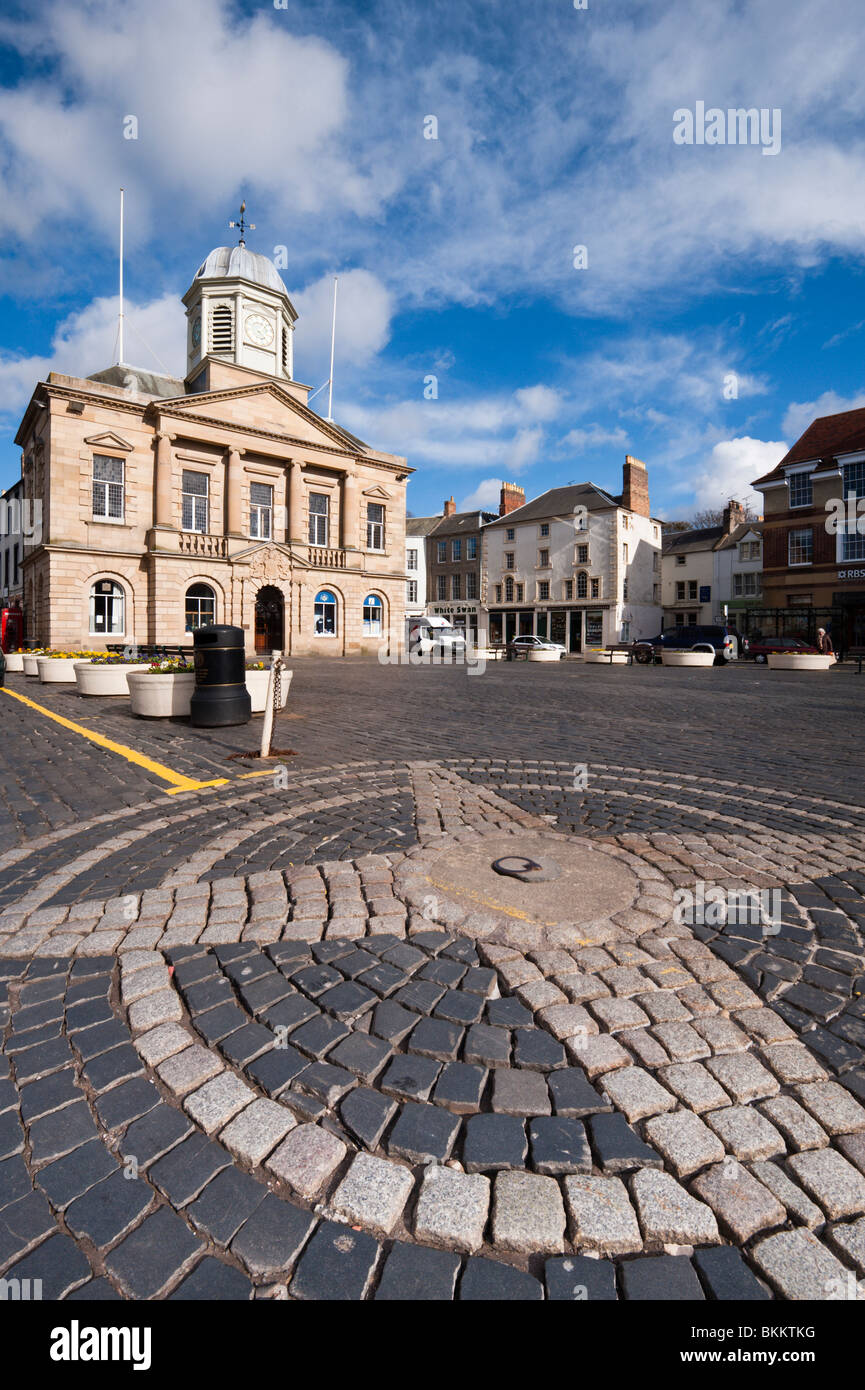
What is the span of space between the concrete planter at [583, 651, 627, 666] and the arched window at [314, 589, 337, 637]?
14.8 metres

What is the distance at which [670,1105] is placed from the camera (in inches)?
83.7

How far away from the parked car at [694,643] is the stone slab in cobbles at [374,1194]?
1296 inches

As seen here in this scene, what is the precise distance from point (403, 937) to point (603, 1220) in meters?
1.60

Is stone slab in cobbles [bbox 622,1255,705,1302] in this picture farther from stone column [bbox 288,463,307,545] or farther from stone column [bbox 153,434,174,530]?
stone column [bbox 288,463,307,545]

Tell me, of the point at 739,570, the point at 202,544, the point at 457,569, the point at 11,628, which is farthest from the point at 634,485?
the point at 11,628

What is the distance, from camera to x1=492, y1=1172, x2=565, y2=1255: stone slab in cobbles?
168 cm

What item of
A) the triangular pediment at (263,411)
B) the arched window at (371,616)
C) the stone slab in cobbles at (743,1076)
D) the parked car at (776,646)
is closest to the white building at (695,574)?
the parked car at (776,646)

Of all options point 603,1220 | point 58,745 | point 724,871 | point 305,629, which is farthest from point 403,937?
point 305,629

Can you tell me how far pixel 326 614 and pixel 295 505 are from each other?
6064 millimetres

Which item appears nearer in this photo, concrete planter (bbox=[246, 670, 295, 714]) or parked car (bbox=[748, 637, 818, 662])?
concrete planter (bbox=[246, 670, 295, 714])

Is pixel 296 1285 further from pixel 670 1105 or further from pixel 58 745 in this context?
pixel 58 745

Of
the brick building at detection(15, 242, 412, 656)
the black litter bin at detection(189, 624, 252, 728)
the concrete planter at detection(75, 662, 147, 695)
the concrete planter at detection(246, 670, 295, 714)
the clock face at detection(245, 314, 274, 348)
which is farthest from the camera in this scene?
the clock face at detection(245, 314, 274, 348)

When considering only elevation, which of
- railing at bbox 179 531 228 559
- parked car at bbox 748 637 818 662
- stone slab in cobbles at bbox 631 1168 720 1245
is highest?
railing at bbox 179 531 228 559

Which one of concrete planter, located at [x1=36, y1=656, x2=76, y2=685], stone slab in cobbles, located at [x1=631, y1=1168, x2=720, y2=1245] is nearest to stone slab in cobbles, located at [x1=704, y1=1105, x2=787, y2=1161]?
stone slab in cobbles, located at [x1=631, y1=1168, x2=720, y2=1245]
